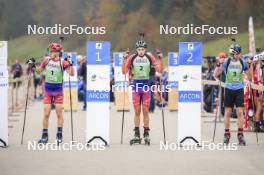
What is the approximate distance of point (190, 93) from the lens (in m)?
15.4

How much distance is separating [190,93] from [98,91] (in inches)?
72.0

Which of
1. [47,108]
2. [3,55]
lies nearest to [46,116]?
[47,108]

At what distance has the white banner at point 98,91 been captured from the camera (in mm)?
15305

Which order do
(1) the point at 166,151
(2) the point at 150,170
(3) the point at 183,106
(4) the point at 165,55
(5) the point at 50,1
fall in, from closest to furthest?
1. (2) the point at 150,170
2. (1) the point at 166,151
3. (3) the point at 183,106
4. (5) the point at 50,1
5. (4) the point at 165,55

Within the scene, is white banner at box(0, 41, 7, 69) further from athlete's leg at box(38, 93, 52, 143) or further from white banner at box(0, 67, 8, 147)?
athlete's leg at box(38, 93, 52, 143)

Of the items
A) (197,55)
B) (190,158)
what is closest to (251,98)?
(197,55)

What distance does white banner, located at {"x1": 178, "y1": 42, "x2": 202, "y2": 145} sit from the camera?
1520 cm

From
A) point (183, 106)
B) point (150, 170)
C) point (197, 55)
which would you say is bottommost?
point (150, 170)

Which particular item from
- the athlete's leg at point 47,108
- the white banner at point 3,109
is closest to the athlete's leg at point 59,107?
the athlete's leg at point 47,108

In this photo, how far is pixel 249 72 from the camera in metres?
16.1

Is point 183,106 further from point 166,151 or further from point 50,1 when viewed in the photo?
point 50,1

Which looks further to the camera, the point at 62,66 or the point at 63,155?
the point at 62,66

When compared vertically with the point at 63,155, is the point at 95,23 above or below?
above

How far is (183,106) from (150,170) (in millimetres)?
3869
